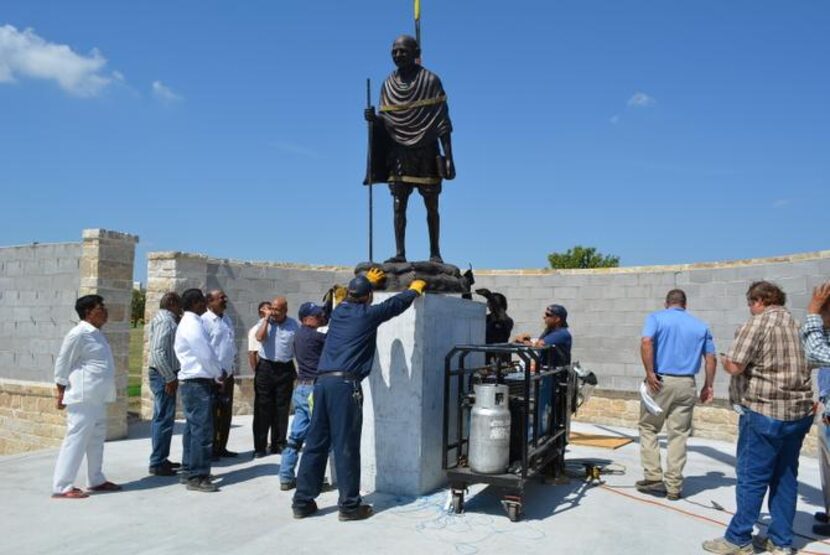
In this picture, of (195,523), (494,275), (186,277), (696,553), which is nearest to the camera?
(696,553)

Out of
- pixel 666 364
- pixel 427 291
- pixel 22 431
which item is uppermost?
pixel 427 291

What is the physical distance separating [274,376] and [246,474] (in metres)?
1.24

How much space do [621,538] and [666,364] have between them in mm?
1631

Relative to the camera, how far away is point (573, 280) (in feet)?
33.3

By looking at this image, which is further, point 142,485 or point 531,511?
point 142,485

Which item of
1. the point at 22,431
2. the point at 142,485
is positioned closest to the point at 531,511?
the point at 142,485

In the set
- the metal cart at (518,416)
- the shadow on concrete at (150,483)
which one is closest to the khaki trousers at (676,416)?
the metal cart at (518,416)

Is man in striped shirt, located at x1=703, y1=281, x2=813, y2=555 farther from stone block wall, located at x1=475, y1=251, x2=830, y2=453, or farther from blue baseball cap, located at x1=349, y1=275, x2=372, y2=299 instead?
stone block wall, located at x1=475, y1=251, x2=830, y2=453

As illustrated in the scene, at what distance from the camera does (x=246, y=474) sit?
6035 mm

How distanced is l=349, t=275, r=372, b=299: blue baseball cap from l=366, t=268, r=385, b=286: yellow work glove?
0.98 feet

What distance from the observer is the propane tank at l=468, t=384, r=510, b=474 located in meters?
4.61

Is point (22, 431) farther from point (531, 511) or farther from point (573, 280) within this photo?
point (573, 280)

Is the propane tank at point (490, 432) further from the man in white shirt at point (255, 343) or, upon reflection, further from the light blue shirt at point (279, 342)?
the man in white shirt at point (255, 343)

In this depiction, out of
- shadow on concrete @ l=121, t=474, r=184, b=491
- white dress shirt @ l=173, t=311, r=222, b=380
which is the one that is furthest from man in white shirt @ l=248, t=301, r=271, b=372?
shadow on concrete @ l=121, t=474, r=184, b=491
